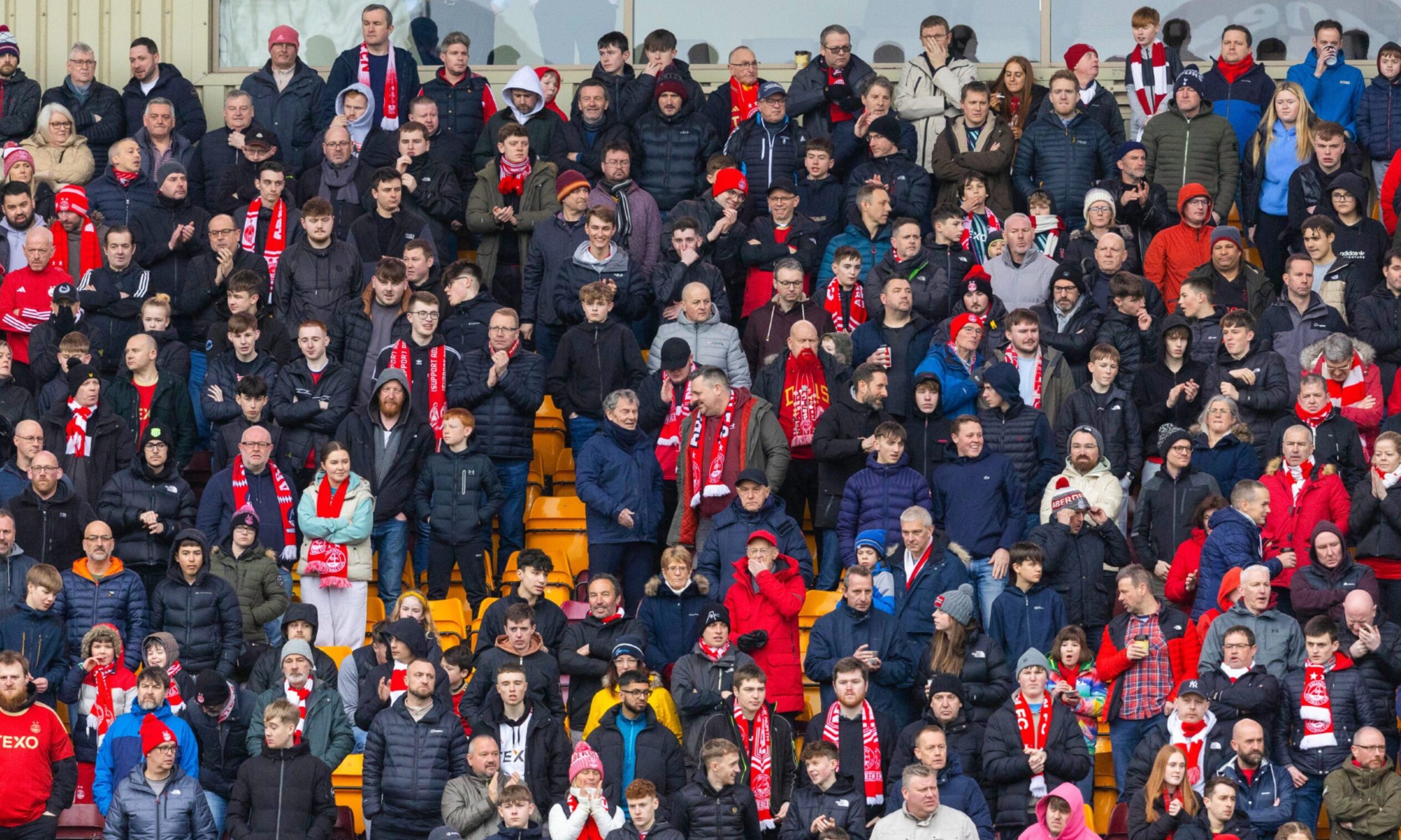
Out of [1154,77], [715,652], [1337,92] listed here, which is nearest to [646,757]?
[715,652]

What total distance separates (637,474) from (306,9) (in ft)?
23.6

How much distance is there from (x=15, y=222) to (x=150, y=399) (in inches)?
90.2

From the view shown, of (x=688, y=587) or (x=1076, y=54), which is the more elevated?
(x=1076, y=54)

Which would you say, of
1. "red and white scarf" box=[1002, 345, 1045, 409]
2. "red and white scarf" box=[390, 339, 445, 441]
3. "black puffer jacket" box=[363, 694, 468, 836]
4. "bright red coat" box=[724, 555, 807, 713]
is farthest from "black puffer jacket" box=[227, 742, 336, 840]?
"red and white scarf" box=[1002, 345, 1045, 409]

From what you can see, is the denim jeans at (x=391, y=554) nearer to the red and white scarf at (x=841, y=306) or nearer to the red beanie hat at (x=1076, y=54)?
the red and white scarf at (x=841, y=306)

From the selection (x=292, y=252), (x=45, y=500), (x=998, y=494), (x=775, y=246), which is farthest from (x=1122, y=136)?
(x=45, y=500)

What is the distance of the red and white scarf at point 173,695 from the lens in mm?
13430

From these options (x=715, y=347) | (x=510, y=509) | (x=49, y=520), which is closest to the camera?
(x=49, y=520)

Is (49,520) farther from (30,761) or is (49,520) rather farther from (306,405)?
(30,761)

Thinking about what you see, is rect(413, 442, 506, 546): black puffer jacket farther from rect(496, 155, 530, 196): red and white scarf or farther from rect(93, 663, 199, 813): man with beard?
rect(496, 155, 530, 196): red and white scarf

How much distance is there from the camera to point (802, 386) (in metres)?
15.6

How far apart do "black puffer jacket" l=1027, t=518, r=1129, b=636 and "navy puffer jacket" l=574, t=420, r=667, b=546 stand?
7.87 feet

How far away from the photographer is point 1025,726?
13.1m

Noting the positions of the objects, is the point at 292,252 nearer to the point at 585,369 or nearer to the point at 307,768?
the point at 585,369
